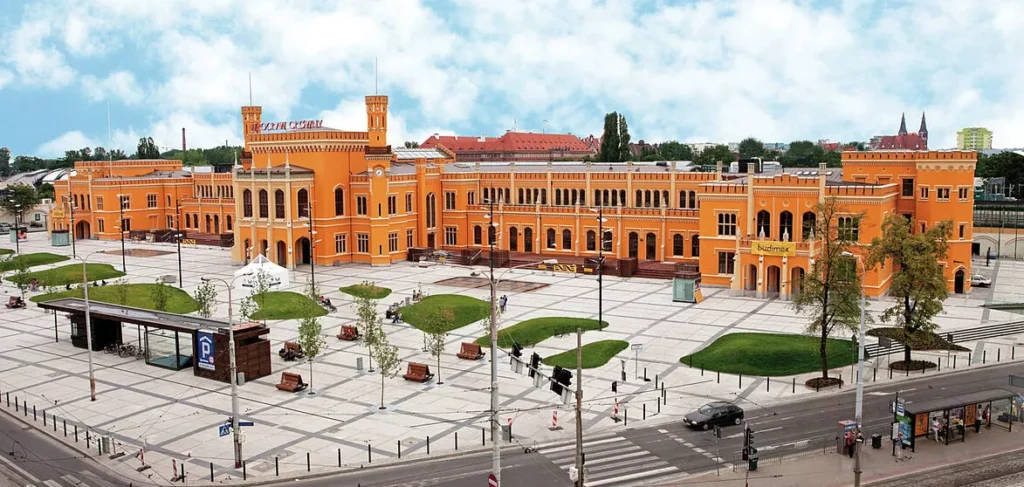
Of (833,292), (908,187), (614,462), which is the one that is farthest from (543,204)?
(614,462)

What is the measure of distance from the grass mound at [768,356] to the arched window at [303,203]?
52.7m

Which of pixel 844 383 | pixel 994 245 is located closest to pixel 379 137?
pixel 844 383

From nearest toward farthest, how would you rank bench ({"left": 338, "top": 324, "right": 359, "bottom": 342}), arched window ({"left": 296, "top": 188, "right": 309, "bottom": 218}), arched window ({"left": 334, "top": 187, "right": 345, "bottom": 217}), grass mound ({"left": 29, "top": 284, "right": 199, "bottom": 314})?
bench ({"left": 338, "top": 324, "right": 359, "bottom": 342}) < grass mound ({"left": 29, "top": 284, "right": 199, "bottom": 314}) < arched window ({"left": 296, "top": 188, "right": 309, "bottom": 218}) < arched window ({"left": 334, "top": 187, "right": 345, "bottom": 217})

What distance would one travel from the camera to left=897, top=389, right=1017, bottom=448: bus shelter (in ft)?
111

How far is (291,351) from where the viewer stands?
162 feet

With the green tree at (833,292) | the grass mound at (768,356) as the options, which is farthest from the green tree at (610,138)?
the green tree at (833,292)

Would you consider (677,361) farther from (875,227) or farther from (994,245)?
(994,245)

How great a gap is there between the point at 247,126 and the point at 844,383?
86944mm

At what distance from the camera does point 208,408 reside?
40219 mm

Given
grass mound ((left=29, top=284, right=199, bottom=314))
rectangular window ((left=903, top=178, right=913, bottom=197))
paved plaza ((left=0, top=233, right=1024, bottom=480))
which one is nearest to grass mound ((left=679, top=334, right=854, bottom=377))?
paved plaza ((left=0, top=233, right=1024, bottom=480))

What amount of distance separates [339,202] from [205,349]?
47080 millimetres

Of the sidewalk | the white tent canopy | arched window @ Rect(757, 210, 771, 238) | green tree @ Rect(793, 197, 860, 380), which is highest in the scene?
arched window @ Rect(757, 210, 771, 238)

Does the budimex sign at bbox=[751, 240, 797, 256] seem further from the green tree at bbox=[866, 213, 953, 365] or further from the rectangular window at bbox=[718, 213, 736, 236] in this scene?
the green tree at bbox=[866, 213, 953, 365]

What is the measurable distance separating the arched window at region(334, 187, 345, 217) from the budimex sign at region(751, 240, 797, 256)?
45.9 meters
